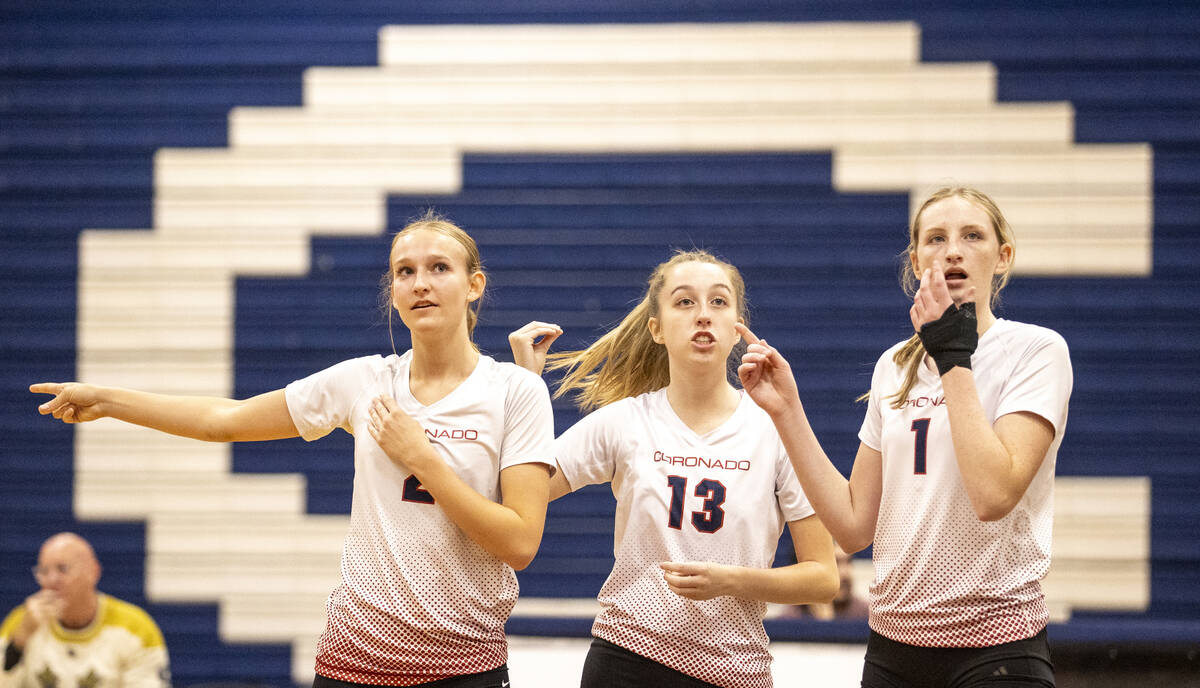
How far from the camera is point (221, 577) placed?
5199 mm

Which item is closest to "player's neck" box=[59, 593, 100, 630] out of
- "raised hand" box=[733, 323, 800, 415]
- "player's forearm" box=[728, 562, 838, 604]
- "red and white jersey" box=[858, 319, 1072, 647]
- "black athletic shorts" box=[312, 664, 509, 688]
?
"black athletic shorts" box=[312, 664, 509, 688]

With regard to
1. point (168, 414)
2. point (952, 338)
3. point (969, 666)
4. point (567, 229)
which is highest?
Result: point (567, 229)

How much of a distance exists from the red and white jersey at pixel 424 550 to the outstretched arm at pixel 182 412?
0.07 m

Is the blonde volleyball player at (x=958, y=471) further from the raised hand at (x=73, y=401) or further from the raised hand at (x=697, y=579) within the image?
the raised hand at (x=73, y=401)

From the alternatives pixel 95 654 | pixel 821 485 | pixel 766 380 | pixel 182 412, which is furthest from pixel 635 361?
pixel 95 654

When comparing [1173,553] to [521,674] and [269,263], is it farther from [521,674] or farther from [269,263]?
[269,263]

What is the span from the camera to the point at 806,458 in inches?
94.1

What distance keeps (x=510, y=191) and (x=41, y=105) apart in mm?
2516

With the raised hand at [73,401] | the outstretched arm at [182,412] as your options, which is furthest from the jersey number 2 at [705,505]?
the raised hand at [73,401]

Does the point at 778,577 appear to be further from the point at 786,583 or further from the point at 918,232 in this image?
the point at 918,232

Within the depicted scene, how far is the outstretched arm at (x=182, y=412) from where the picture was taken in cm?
249

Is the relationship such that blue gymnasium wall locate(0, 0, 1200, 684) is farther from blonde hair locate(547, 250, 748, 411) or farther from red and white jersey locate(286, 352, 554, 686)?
red and white jersey locate(286, 352, 554, 686)

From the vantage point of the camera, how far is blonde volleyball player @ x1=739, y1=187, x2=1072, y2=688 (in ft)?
6.86

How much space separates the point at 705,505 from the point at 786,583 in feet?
0.84
